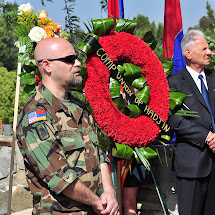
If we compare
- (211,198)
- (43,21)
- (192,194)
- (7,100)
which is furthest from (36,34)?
(7,100)

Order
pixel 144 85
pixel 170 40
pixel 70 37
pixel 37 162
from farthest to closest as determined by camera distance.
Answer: pixel 170 40 < pixel 70 37 < pixel 144 85 < pixel 37 162

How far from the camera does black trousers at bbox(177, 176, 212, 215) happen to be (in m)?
3.03

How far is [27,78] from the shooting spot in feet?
9.37

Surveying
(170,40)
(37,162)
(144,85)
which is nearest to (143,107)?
(144,85)

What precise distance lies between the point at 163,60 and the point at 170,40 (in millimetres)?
1553

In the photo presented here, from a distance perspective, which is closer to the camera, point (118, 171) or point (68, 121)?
point (68, 121)

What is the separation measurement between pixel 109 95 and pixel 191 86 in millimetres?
854

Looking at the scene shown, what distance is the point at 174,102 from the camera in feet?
9.87

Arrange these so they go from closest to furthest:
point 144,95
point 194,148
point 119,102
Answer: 1. point 119,102
2. point 144,95
3. point 194,148

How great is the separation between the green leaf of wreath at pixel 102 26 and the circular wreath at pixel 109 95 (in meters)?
0.05

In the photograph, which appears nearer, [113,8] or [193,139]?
[193,139]

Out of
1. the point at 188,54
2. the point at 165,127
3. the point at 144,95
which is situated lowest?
the point at 165,127

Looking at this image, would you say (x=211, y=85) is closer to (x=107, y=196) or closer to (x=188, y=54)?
(x=188, y=54)

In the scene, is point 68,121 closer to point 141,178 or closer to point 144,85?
point 144,85
